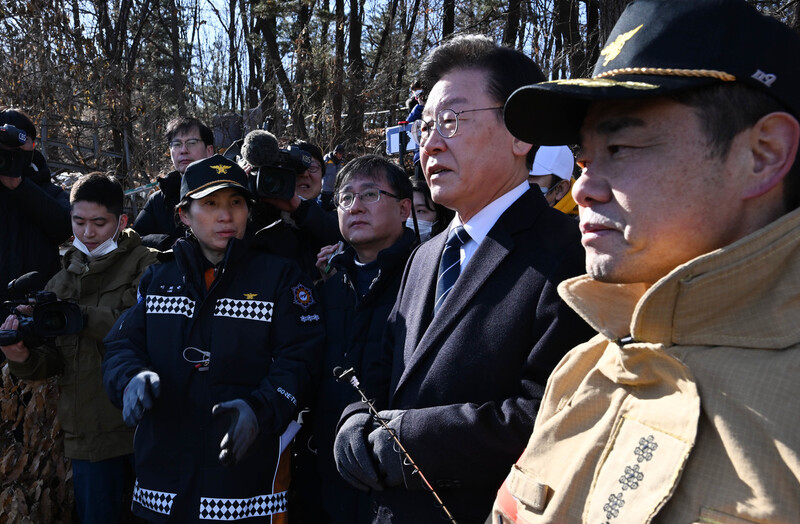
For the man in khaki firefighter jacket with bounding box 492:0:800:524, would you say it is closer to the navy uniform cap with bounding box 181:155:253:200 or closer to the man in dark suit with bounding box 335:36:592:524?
the man in dark suit with bounding box 335:36:592:524

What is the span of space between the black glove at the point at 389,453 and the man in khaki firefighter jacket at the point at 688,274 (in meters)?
0.60

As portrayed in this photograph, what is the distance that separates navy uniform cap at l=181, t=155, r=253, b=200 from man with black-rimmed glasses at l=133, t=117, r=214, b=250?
0.95 m

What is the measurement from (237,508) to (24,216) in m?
2.62

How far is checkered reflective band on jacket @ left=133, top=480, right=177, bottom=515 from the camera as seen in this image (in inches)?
111

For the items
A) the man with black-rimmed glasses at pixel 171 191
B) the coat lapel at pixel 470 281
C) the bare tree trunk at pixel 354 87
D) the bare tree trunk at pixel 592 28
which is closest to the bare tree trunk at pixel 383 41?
the bare tree trunk at pixel 354 87

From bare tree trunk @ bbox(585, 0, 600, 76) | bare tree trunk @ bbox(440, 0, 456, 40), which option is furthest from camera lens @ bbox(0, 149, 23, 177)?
bare tree trunk @ bbox(440, 0, 456, 40)

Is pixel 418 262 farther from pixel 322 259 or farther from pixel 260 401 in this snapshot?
pixel 322 259

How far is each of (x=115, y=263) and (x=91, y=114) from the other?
33.9 ft

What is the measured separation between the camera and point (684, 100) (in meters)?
1.15

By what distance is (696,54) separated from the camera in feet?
3.70

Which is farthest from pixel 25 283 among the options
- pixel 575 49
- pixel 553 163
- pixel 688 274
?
pixel 575 49

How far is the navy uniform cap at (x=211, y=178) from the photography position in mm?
3277

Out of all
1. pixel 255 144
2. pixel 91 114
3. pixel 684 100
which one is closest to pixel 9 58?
pixel 91 114

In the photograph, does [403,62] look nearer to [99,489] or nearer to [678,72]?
[99,489]
